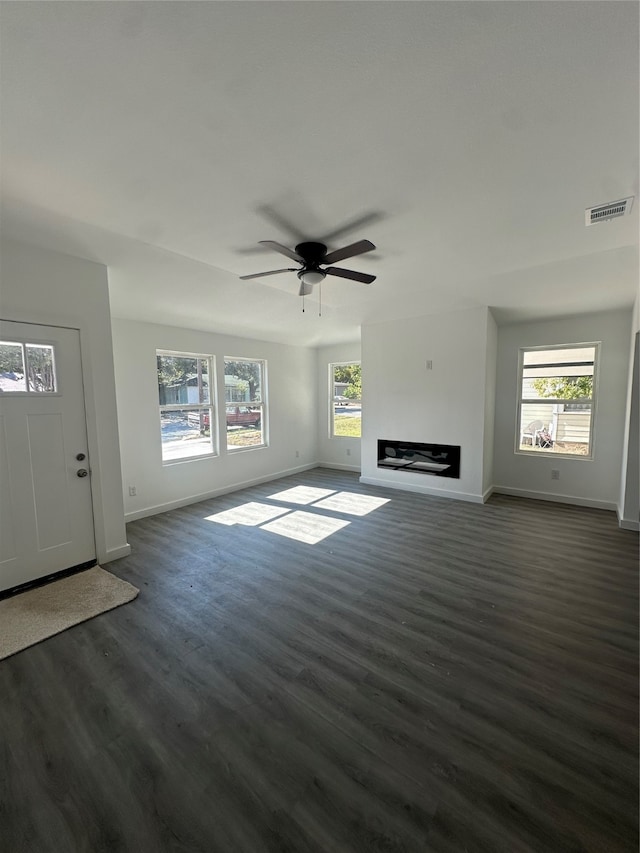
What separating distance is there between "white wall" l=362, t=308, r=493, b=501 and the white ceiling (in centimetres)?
175

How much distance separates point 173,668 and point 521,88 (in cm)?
327

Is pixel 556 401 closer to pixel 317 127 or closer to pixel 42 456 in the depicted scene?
pixel 317 127

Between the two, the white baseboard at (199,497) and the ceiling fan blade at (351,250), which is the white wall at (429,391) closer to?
the white baseboard at (199,497)

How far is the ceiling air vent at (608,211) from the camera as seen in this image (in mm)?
2146

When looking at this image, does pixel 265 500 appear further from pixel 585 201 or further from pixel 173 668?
pixel 585 201

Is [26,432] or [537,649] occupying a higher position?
[26,432]

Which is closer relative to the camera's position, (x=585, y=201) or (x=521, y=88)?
(x=521, y=88)

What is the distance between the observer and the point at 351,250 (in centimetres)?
233

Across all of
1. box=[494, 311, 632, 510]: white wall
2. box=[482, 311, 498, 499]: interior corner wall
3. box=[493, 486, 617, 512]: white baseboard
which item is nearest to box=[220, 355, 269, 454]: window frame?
box=[482, 311, 498, 499]: interior corner wall

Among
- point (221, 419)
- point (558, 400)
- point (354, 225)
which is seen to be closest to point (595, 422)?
point (558, 400)

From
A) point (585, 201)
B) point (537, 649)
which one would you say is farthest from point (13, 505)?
point (585, 201)

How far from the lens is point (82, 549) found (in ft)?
9.88

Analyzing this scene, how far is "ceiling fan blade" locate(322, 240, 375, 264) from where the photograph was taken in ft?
7.30

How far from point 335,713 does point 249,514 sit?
295cm
